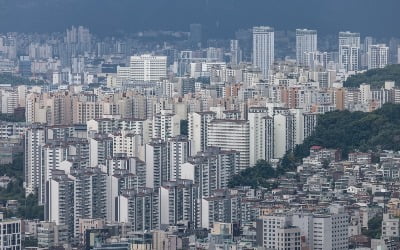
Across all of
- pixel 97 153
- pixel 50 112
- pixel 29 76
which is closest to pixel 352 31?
pixel 29 76

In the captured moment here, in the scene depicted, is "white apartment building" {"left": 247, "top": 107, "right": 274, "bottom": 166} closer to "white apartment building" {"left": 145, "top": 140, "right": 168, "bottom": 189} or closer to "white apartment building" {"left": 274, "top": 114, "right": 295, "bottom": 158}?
"white apartment building" {"left": 274, "top": 114, "right": 295, "bottom": 158}

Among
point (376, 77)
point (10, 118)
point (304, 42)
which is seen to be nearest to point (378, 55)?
point (304, 42)

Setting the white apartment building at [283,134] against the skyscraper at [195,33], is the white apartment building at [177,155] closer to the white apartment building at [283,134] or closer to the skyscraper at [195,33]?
the white apartment building at [283,134]

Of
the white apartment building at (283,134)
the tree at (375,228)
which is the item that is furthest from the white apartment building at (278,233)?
the white apartment building at (283,134)

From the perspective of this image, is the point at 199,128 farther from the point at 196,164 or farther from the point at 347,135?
the point at 196,164

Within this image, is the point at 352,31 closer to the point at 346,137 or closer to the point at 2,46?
the point at 2,46

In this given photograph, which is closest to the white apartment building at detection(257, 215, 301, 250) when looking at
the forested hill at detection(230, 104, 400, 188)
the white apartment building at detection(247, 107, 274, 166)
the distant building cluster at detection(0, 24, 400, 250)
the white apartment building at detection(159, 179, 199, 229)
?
the distant building cluster at detection(0, 24, 400, 250)
